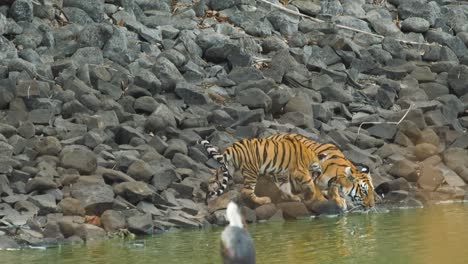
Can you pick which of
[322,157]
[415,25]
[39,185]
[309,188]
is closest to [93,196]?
[39,185]

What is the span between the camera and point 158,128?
18.5 metres

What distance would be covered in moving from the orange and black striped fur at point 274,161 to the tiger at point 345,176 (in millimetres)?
123

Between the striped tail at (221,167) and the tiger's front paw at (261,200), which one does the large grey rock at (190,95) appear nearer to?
the striped tail at (221,167)

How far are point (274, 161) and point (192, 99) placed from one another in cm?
262

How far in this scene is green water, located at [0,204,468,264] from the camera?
13.5m

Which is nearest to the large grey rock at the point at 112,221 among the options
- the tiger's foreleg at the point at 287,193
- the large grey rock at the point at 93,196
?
the large grey rock at the point at 93,196

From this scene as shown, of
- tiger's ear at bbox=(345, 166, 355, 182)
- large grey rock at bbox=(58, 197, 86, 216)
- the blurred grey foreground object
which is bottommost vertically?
the blurred grey foreground object

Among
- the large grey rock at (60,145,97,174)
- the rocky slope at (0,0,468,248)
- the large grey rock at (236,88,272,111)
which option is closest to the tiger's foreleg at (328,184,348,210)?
the rocky slope at (0,0,468,248)

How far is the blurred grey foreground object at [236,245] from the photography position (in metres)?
6.57

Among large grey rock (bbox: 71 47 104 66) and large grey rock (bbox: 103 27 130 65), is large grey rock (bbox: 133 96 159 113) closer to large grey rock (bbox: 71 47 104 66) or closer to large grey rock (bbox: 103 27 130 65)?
large grey rock (bbox: 71 47 104 66)

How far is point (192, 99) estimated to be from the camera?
20.0 m

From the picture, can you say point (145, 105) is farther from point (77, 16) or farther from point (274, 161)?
point (77, 16)

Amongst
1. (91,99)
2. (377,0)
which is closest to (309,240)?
(91,99)

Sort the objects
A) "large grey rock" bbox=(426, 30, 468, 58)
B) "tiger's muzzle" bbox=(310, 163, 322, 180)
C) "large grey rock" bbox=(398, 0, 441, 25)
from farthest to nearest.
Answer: "large grey rock" bbox=(398, 0, 441, 25), "large grey rock" bbox=(426, 30, 468, 58), "tiger's muzzle" bbox=(310, 163, 322, 180)
